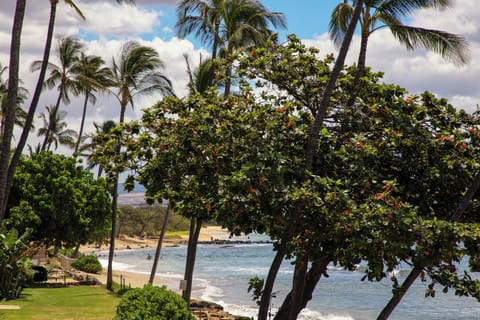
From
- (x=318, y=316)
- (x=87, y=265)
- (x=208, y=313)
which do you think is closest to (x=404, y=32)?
(x=208, y=313)

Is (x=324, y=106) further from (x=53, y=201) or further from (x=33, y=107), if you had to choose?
(x=53, y=201)

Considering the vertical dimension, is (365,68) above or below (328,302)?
above

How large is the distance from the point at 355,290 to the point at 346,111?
42747mm

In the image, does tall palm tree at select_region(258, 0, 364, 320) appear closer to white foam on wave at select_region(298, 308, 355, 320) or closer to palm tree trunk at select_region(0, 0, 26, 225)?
palm tree trunk at select_region(0, 0, 26, 225)

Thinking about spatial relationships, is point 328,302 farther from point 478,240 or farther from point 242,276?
point 478,240

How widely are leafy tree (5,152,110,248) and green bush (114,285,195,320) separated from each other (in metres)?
13.7

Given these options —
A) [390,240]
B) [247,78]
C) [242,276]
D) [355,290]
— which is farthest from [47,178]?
[242,276]

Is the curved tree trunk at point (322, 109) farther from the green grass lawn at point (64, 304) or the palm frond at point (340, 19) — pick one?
the green grass lawn at point (64, 304)

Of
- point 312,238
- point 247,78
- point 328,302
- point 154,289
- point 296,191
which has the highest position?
point 247,78

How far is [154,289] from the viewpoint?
47.4 feet

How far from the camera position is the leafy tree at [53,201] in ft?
89.1

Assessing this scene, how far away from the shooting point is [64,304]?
22.1m

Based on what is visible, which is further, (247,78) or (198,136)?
(247,78)

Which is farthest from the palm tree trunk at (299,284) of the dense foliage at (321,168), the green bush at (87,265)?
the green bush at (87,265)
